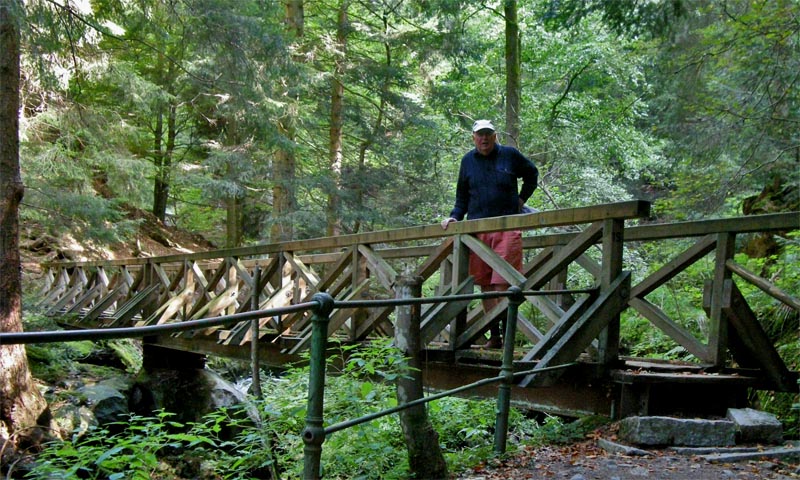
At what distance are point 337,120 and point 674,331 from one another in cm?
1332

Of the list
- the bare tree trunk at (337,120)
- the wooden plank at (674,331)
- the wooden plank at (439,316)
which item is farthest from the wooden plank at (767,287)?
the bare tree trunk at (337,120)

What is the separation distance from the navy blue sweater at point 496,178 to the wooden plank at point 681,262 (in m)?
1.23

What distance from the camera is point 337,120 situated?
17.0 meters

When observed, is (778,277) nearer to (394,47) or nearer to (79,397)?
(79,397)

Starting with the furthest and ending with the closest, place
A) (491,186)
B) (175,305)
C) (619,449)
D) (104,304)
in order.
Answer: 1. (104,304)
2. (175,305)
3. (491,186)
4. (619,449)

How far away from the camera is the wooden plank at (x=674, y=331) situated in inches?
183

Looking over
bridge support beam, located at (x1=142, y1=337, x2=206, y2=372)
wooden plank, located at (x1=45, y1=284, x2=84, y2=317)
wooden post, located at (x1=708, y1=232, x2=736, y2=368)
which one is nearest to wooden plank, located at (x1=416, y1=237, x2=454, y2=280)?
wooden post, located at (x1=708, y1=232, x2=736, y2=368)

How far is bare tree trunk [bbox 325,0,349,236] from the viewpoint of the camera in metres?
16.3

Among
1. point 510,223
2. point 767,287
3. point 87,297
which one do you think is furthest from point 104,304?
point 767,287

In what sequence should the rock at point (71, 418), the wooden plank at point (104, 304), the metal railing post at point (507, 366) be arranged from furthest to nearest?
the wooden plank at point (104, 304) < the rock at point (71, 418) < the metal railing post at point (507, 366)

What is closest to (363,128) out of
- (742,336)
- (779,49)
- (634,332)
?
(634,332)

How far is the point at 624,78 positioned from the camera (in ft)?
55.9

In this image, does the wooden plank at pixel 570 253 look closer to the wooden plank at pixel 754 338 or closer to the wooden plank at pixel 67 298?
the wooden plank at pixel 754 338

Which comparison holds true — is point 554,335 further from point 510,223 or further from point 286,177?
point 286,177
